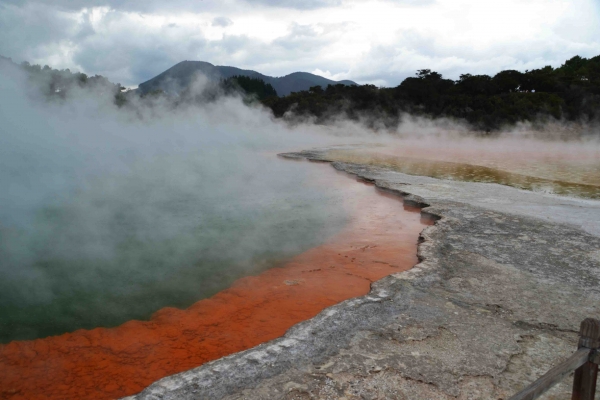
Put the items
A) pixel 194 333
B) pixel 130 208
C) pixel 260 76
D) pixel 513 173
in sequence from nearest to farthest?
pixel 194 333 < pixel 130 208 < pixel 513 173 < pixel 260 76

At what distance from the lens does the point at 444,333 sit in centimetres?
249

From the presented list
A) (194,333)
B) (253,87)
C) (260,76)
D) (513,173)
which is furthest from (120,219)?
(260,76)

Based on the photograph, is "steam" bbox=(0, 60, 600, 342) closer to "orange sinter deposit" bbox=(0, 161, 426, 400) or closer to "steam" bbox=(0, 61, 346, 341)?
"steam" bbox=(0, 61, 346, 341)

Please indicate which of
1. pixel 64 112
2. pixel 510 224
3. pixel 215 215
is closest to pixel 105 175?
pixel 215 215

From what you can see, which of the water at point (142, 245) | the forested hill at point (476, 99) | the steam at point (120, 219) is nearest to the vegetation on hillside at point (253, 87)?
the forested hill at point (476, 99)

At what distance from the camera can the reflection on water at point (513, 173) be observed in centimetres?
712

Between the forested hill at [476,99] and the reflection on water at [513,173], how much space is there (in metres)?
11.2

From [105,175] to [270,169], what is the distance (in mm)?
3275

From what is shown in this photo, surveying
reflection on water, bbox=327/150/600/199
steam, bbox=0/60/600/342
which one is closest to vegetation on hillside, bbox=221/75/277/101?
steam, bbox=0/60/600/342

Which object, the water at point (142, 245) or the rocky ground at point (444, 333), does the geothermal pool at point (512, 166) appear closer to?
the water at point (142, 245)

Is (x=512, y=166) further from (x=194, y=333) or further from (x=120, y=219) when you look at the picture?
(x=194, y=333)

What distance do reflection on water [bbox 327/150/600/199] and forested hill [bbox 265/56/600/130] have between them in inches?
443

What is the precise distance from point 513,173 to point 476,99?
1558 cm

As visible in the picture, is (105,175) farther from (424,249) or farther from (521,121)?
(521,121)
